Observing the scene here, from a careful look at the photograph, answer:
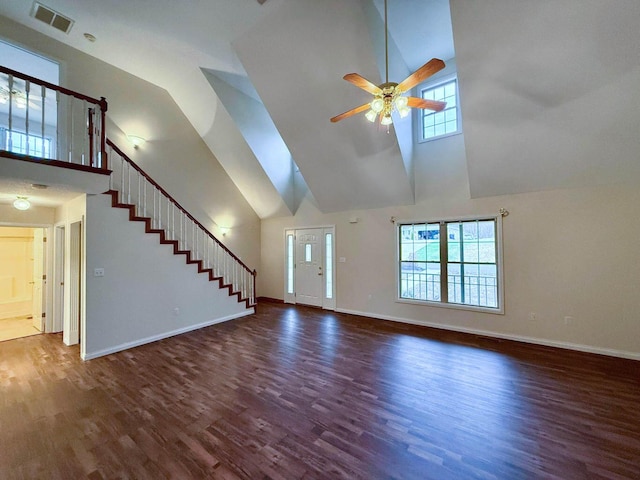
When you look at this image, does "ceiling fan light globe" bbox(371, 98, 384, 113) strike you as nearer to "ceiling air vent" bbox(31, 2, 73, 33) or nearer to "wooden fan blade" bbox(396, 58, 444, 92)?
"wooden fan blade" bbox(396, 58, 444, 92)

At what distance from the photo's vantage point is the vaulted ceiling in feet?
9.49

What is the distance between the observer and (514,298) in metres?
4.41

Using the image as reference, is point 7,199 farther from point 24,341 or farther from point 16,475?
point 16,475

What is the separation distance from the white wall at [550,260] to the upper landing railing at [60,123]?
5193 mm

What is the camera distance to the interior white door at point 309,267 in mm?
6781

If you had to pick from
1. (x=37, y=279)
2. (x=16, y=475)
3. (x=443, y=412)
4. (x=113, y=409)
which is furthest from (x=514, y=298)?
(x=37, y=279)

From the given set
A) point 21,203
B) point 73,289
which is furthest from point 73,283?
point 21,203

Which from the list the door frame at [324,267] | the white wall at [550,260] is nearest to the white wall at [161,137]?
the door frame at [324,267]

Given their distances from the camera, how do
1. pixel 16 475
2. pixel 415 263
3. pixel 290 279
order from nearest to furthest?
pixel 16 475
pixel 415 263
pixel 290 279

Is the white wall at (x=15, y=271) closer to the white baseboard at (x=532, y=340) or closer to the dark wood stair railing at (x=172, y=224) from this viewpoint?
the dark wood stair railing at (x=172, y=224)

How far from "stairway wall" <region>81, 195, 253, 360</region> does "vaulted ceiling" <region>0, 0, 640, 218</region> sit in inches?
111

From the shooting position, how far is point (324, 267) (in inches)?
264

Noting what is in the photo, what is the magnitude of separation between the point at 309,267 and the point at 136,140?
4.69 meters

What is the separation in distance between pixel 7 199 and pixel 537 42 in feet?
24.5
